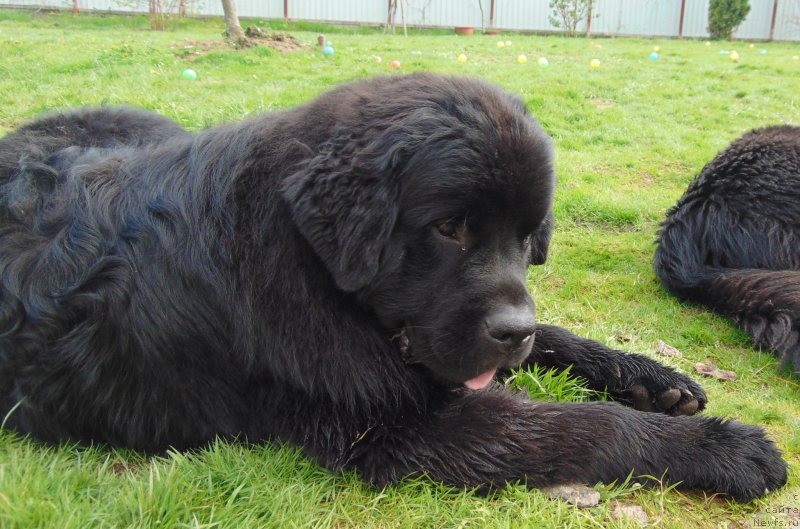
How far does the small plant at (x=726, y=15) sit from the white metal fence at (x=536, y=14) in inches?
37.2

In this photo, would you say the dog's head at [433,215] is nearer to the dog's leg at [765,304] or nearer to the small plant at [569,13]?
the dog's leg at [765,304]

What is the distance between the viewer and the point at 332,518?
212 cm

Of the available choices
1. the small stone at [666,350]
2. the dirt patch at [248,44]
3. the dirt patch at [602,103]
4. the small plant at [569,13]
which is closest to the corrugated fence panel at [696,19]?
the small plant at [569,13]

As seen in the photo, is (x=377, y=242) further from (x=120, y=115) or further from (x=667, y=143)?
(x=667, y=143)

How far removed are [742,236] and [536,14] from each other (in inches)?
837

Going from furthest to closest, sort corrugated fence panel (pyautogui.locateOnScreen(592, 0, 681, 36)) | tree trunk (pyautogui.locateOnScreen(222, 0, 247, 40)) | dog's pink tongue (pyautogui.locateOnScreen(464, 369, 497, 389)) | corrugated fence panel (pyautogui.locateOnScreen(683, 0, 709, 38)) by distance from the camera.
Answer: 1. corrugated fence panel (pyautogui.locateOnScreen(683, 0, 709, 38))
2. corrugated fence panel (pyautogui.locateOnScreen(592, 0, 681, 36))
3. tree trunk (pyautogui.locateOnScreen(222, 0, 247, 40))
4. dog's pink tongue (pyautogui.locateOnScreen(464, 369, 497, 389))

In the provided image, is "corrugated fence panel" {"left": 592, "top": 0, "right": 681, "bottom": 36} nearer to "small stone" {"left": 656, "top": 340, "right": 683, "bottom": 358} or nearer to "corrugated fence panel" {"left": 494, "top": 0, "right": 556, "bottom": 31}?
"corrugated fence panel" {"left": 494, "top": 0, "right": 556, "bottom": 31}

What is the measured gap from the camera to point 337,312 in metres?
2.33

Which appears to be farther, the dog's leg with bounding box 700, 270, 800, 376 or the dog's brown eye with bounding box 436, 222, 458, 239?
the dog's leg with bounding box 700, 270, 800, 376

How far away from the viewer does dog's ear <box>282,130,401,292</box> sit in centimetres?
221

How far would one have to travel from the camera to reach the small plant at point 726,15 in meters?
22.4

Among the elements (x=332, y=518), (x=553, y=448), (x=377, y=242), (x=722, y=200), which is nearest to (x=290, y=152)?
(x=377, y=242)

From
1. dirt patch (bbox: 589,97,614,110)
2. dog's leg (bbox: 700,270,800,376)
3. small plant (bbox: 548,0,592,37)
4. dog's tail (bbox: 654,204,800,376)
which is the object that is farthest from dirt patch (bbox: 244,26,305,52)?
small plant (bbox: 548,0,592,37)

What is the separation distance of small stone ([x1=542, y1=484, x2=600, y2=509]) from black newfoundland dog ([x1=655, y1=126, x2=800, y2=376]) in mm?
2091
